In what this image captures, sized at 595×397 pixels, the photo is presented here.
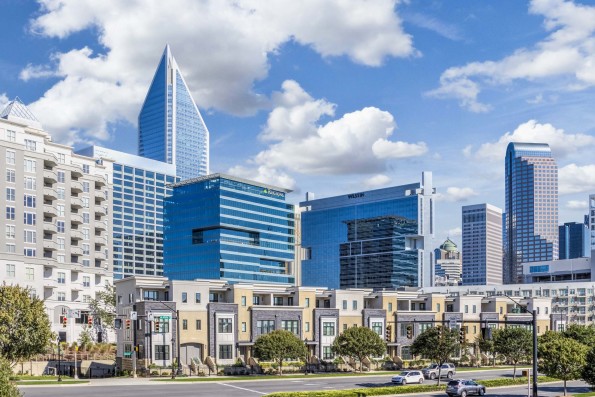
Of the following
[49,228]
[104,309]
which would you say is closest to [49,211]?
[49,228]

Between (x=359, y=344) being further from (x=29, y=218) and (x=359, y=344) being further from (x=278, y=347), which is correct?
(x=29, y=218)

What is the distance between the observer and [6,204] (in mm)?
107188

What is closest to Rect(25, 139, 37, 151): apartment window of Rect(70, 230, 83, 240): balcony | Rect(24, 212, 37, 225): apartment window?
Rect(24, 212, 37, 225): apartment window

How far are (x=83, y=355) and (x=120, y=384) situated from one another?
82.3ft

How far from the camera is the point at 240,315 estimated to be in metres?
94.8

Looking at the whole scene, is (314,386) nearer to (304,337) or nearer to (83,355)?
(304,337)

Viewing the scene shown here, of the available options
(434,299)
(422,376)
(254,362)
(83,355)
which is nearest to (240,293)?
(254,362)

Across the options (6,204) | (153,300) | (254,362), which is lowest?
(254,362)

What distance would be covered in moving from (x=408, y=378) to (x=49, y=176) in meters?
66.3

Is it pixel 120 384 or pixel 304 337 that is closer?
pixel 120 384

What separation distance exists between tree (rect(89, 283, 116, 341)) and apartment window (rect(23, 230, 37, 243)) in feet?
47.9

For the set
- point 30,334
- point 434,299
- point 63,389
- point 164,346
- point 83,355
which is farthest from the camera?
point 434,299

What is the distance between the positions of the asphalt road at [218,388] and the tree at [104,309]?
38509mm

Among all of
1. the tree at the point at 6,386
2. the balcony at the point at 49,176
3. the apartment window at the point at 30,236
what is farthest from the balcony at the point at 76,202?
the tree at the point at 6,386
